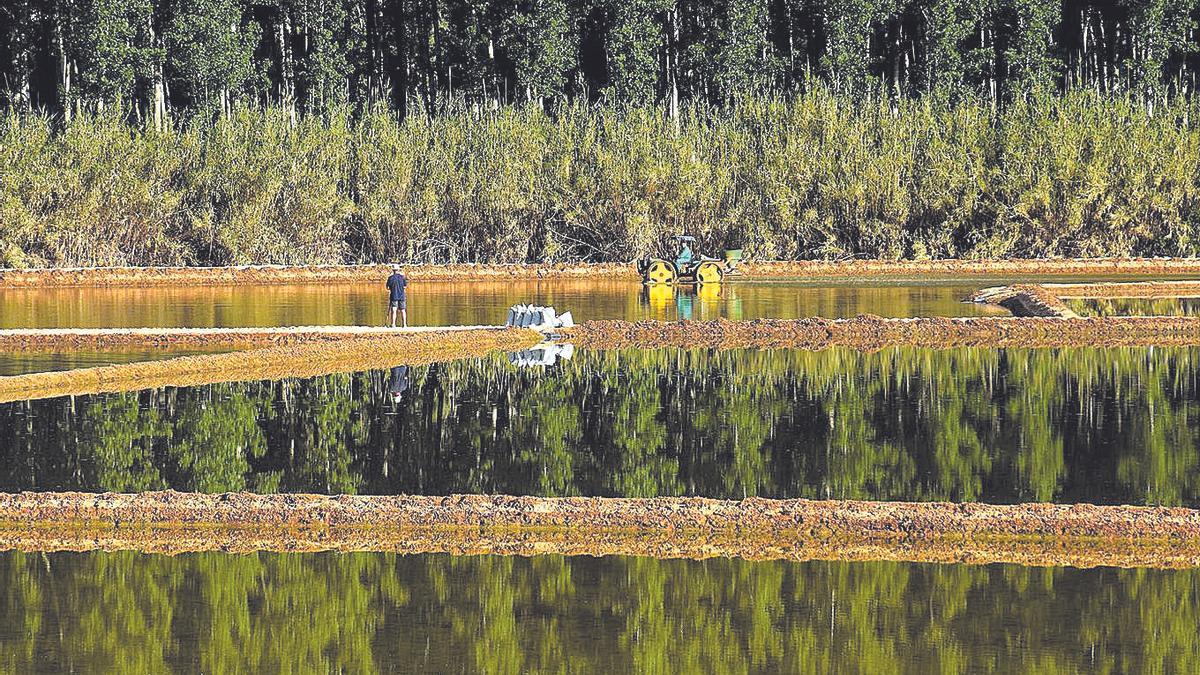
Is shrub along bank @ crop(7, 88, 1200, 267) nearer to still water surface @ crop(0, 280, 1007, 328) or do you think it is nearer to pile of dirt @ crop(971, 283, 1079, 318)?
still water surface @ crop(0, 280, 1007, 328)

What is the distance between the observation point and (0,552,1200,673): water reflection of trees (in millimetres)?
6820

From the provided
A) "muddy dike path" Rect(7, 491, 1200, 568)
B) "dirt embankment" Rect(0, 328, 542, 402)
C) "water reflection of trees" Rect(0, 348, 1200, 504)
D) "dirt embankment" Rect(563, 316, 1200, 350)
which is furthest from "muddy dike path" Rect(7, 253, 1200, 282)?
"muddy dike path" Rect(7, 491, 1200, 568)

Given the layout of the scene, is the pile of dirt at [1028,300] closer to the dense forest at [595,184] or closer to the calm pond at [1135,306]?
the calm pond at [1135,306]

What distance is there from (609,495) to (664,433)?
2714 mm

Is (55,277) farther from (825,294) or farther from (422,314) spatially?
(825,294)

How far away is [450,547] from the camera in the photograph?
8.91 metres

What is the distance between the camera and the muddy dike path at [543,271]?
3550cm

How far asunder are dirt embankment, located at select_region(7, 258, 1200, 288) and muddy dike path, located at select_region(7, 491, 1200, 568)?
26.1 m

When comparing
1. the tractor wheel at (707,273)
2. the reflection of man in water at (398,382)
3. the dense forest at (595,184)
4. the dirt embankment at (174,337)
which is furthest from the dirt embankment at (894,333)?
the dense forest at (595,184)

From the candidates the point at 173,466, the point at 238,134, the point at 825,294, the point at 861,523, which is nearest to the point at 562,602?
the point at 861,523

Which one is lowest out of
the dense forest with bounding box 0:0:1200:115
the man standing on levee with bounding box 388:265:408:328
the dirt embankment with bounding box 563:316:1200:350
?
the dirt embankment with bounding box 563:316:1200:350

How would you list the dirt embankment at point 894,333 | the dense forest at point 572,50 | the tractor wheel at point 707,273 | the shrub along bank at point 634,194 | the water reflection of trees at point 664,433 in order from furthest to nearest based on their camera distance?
1. the dense forest at point 572,50
2. the shrub along bank at point 634,194
3. the tractor wheel at point 707,273
4. the dirt embankment at point 894,333
5. the water reflection of trees at point 664,433

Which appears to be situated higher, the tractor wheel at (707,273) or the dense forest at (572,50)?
the dense forest at (572,50)

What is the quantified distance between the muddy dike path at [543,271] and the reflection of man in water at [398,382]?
18347 millimetres
